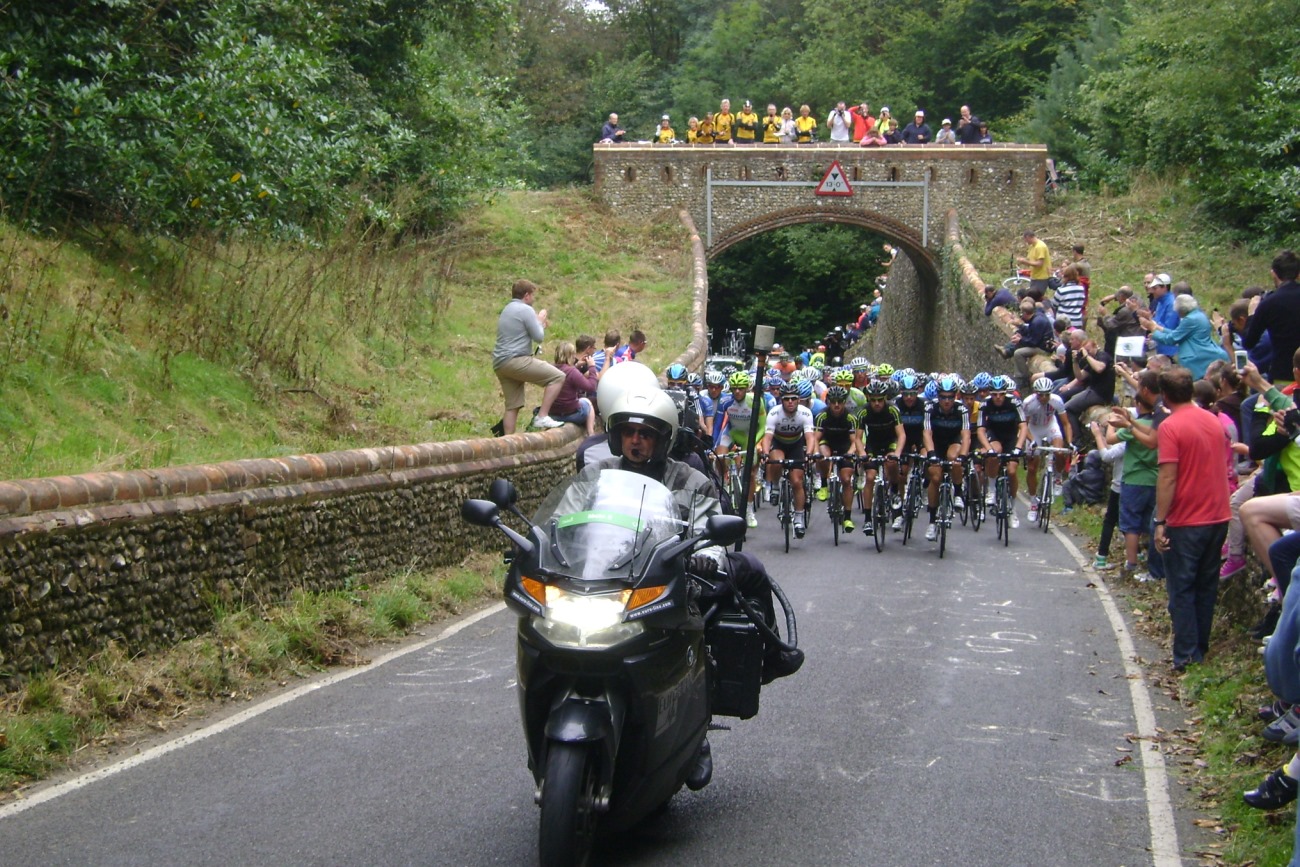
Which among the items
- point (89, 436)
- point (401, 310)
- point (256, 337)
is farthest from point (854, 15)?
point (89, 436)

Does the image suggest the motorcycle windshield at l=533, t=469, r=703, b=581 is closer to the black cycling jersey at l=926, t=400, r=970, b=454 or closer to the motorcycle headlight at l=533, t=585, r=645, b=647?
the motorcycle headlight at l=533, t=585, r=645, b=647

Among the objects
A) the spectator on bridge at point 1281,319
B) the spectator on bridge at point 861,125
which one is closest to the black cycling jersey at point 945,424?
the spectator on bridge at point 1281,319

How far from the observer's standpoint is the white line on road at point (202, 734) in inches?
265

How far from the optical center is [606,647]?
532 cm

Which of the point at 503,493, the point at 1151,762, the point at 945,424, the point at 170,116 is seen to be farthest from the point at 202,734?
the point at 945,424

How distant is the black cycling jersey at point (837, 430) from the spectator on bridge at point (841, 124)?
2653cm

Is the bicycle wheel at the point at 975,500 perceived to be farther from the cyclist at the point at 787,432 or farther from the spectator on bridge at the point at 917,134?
the spectator on bridge at the point at 917,134

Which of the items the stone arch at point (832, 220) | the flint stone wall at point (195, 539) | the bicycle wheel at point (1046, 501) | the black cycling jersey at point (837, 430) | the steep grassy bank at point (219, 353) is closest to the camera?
the flint stone wall at point (195, 539)

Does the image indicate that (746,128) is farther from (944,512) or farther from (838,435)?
(944,512)

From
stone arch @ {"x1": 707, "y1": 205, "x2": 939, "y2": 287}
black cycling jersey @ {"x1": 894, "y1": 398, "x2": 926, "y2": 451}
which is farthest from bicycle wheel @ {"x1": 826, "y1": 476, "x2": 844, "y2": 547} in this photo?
stone arch @ {"x1": 707, "y1": 205, "x2": 939, "y2": 287}

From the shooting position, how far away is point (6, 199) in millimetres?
15133

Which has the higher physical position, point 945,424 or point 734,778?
point 945,424

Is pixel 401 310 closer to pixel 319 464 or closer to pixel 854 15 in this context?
pixel 319 464

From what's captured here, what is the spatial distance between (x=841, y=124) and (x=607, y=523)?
129ft
